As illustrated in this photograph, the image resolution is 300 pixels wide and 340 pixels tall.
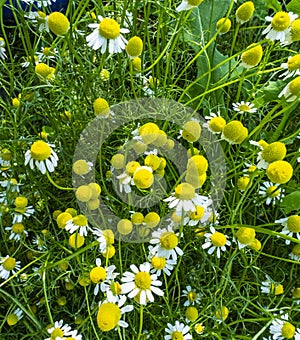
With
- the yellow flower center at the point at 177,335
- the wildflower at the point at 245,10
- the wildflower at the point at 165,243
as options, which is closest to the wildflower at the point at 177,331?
the yellow flower center at the point at 177,335

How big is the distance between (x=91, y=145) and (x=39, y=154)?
0.44 feet

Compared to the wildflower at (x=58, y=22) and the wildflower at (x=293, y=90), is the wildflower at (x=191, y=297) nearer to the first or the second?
the wildflower at (x=293, y=90)

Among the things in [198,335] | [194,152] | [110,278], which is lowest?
[198,335]

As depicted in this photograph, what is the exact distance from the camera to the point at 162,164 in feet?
2.47

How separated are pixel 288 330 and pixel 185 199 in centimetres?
27

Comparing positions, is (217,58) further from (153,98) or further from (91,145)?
(91,145)

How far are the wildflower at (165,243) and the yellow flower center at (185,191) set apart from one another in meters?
0.07

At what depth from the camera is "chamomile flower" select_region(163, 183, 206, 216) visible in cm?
69

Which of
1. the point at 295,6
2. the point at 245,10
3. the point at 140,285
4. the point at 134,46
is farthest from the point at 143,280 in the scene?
the point at 295,6

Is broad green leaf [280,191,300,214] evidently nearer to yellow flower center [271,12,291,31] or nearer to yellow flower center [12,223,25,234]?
yellow flower center [271,12,291,31]

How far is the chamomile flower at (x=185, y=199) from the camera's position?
69 cm

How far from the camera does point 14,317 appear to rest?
2.71 ft

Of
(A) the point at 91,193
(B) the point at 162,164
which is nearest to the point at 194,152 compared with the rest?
(B) the point at 162,164

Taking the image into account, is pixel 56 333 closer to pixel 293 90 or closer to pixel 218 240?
pixel 218 240
